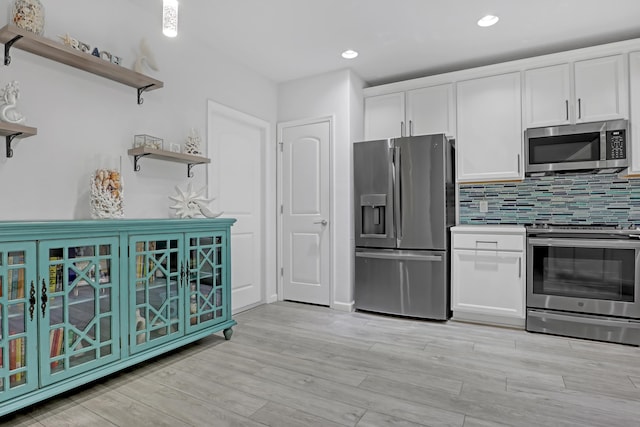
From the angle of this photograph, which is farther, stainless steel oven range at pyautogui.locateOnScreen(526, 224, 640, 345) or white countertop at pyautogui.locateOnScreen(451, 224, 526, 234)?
white countertop at pyautogui.locateOnScreen(451, 224, 526, 234)

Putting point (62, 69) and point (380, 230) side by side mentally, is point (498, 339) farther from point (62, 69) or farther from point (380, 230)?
point (62, 69)

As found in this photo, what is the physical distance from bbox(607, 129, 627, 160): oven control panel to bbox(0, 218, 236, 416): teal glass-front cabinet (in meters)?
3.27

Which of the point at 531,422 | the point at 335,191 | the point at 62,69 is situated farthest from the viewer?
the point at 335,191

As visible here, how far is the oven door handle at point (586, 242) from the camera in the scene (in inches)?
108

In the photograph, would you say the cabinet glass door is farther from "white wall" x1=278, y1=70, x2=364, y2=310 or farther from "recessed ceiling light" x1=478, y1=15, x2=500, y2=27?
"recessed ceiling light" x1=478, y1=15, x2=500, y2=27

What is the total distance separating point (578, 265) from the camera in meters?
2.91

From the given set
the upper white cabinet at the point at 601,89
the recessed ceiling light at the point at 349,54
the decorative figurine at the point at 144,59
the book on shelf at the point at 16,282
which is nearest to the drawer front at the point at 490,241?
the upper white cabinet at the point at 601,89

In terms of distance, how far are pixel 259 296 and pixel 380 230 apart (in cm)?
151

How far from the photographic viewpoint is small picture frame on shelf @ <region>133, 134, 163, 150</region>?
2.60m

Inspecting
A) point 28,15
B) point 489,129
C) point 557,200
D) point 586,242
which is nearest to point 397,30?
point 489,129

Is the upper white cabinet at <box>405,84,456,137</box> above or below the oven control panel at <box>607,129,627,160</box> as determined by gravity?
above

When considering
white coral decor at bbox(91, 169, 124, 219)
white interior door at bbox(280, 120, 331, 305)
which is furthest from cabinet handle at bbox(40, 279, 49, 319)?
white interior door at bbox(280, 120, 331, 305)

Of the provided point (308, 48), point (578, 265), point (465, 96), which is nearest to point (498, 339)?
point (578, 265)

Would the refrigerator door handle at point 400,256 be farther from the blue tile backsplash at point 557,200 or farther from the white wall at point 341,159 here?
the blue tile backsplash at point 557,200
